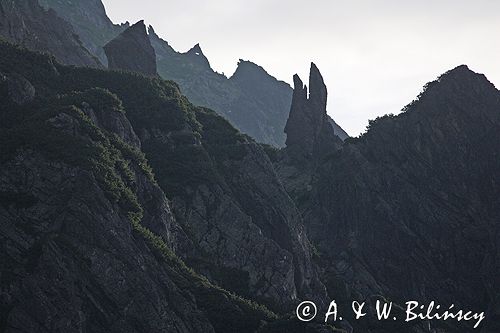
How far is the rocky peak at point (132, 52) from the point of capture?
119m

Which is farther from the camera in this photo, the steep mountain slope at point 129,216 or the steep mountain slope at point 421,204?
the steep mountain slope at point 421,204

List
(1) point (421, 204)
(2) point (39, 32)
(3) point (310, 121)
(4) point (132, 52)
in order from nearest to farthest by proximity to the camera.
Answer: (1) point (421, 204)
(2) point (39, 32)
(4) point (132, 52)
(3) point (310, 121)

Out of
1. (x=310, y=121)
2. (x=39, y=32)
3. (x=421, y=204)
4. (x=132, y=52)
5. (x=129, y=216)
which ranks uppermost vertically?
(x=310, y=121)

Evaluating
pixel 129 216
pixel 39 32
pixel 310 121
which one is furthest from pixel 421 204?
pixel 39 32

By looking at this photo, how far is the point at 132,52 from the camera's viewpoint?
399 feet

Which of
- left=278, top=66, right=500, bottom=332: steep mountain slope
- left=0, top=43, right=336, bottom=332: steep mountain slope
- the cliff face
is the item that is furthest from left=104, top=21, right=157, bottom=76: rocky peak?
left=278, top=66, right=500, bottom=332: steep mountain slope

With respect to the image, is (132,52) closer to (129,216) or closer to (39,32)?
(39,32)

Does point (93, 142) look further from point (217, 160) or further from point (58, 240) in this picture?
point (217, 160)

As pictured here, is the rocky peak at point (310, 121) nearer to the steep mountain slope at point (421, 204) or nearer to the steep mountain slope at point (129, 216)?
the steep mountain slope at point (421, 204)

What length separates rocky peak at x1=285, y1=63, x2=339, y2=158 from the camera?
12675cm

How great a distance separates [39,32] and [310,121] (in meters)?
61.3

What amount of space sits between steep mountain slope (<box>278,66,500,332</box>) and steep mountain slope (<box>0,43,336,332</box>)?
14.6 m

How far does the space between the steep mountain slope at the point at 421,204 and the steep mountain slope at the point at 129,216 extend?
48.0 feet

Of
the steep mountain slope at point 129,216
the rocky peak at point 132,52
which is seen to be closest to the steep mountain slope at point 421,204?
the steep mountain slope at point 129,216
